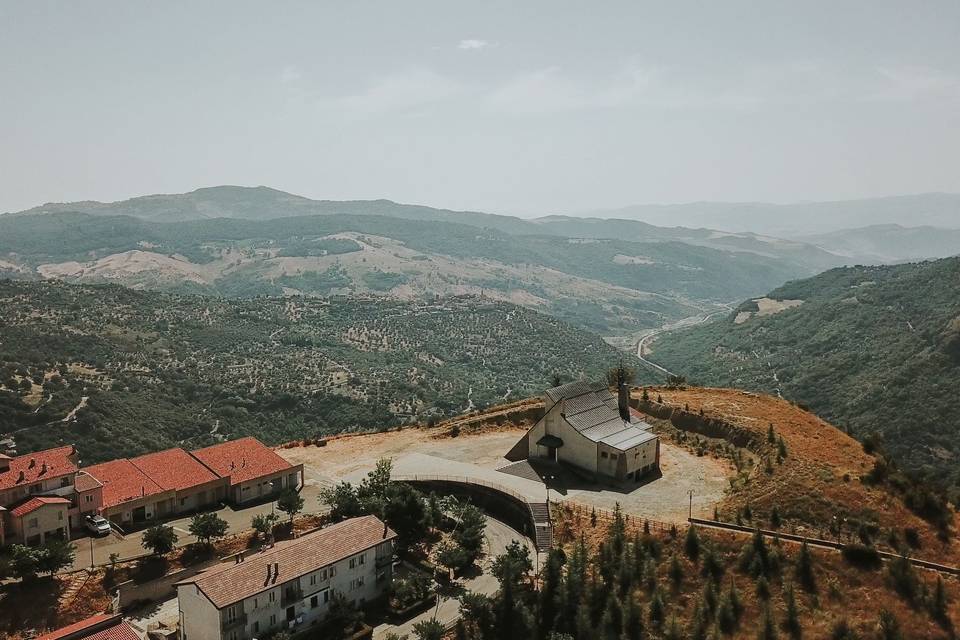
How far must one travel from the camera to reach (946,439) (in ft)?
283

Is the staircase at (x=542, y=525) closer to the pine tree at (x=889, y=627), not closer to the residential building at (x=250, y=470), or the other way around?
the pine tree at (x=889, y=627)

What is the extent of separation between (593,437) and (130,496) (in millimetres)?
28291

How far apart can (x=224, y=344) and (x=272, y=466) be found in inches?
4612

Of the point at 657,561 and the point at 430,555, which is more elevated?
the point at 657,561

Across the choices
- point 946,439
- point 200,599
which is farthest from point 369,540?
point 946,439

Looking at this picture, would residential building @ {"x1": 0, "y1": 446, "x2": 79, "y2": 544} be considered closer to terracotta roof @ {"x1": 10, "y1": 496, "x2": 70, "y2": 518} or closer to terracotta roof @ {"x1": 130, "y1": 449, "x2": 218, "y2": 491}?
terracotta roof @ {"x1": 10, "y1": 496, "x2": 70, "y2": 518}

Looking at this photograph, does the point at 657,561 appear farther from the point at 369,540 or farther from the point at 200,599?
the point at 200,599

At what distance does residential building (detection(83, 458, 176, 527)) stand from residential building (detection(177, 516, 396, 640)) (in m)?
11.1

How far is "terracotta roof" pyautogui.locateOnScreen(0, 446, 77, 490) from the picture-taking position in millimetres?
38656

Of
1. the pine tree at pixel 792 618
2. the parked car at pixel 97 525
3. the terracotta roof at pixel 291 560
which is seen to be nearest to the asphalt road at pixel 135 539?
the parked car at pixel 97 525

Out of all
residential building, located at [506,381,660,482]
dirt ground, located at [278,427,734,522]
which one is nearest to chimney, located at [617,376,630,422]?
residential building, located at [506,381,660,482]

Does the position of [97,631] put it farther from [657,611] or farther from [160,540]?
[657,611]

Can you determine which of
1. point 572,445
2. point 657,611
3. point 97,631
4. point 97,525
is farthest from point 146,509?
point 657,611

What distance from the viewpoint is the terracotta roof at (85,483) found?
134 feet
